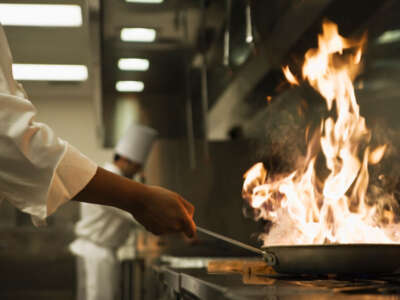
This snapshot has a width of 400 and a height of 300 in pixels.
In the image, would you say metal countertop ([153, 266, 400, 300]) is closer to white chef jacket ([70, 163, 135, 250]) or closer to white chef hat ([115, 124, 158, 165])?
white chef hat ([115, 124, 158, 165])

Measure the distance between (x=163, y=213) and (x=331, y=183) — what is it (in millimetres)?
489

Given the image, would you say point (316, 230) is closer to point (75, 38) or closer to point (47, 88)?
point (75, 38)

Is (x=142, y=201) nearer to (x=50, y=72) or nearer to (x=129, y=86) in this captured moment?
(x=129, y=86)

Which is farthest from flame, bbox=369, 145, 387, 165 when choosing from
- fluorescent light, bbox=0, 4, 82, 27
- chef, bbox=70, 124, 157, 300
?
fluorescent light, bbox=0, 4, 82, 27

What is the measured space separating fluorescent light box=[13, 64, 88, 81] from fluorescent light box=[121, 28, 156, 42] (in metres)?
3.44

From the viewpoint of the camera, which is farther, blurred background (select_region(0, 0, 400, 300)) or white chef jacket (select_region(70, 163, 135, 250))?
white chef jacket (select_region(70, 163, 135, 250))

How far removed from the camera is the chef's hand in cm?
123

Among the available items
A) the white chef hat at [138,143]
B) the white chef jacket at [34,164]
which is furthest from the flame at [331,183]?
the white chef hat at [138,143]

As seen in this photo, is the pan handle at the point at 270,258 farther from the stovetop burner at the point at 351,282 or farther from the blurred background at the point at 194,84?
the blurred background at the point at 194,84

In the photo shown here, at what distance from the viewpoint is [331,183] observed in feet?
4.75

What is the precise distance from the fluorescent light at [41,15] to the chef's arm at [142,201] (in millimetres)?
3356

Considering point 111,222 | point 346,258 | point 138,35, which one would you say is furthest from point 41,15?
point 346,258

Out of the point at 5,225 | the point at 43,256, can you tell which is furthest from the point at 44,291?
the point at 5,225

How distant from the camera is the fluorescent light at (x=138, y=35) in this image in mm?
2430
